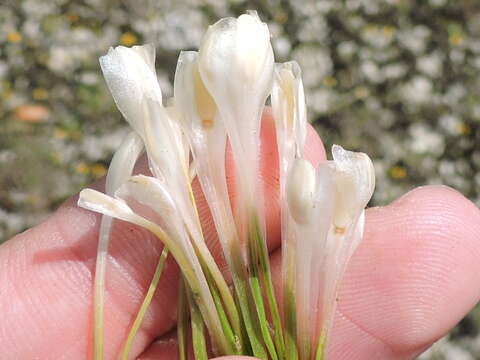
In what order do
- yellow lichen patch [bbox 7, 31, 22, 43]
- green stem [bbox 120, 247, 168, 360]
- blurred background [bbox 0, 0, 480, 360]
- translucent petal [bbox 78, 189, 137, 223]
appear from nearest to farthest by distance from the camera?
translucent petal [bbox 78, 189, 137, 223] < green stem [bbox 120, 247, 168, 360] < blurred background [bbox 0, 0, 480, 360] < yellow lichen patch [bbox 7, 31, 22, 43]

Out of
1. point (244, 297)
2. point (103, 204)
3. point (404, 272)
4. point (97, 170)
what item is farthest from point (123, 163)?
point (97, 170)

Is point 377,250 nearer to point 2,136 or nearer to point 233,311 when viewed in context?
point 233,311

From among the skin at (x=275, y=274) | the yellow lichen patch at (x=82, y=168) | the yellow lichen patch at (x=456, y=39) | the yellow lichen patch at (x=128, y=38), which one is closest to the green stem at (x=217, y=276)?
the skin at (x=275, y=274)

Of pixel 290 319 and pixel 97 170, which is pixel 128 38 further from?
pixel 290 319

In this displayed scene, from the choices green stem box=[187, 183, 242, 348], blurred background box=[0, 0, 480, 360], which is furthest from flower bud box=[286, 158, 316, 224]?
blurred background box=[0, 0, 480, 360]

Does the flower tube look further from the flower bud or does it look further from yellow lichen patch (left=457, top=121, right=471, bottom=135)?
yellow lichen patch (left=457, top=121, right=471, bottom=135)

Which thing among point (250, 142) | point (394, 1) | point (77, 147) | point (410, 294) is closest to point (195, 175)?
point (250, 142)
